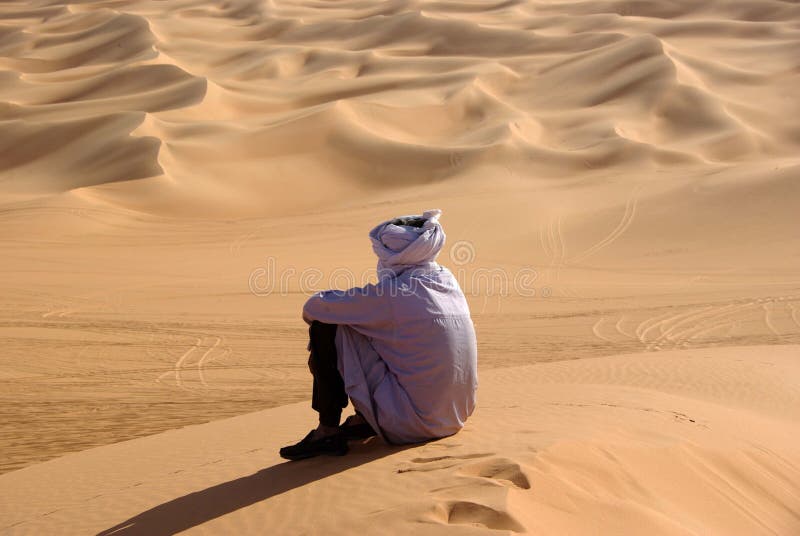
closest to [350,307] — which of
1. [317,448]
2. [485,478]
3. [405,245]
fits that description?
[405,245]

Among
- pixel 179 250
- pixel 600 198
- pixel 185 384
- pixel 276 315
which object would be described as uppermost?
pixel 600 198

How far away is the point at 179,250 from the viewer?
53.5 feet

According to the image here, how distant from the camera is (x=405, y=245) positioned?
447 centimetres

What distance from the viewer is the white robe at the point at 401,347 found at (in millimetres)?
4391

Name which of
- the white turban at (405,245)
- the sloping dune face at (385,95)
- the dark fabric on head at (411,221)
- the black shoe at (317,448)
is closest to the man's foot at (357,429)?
the black shoe at (317,448)

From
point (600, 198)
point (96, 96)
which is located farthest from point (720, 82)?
point (96, 96)

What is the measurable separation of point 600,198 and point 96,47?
91.4ft

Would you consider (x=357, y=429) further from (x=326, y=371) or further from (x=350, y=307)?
(x=350, y=307)

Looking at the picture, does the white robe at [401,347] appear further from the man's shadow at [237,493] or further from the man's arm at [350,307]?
the man's shadow at [237,493]

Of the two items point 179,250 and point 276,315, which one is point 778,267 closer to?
point 276,315

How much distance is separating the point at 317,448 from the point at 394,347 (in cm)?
63

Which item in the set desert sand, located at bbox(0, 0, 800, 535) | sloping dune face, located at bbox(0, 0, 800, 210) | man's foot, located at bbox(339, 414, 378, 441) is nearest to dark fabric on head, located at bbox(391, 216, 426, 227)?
man's foot, located at bbox(339, 414, 378, 441)

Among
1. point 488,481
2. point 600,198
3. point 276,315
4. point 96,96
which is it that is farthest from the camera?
point 96,96

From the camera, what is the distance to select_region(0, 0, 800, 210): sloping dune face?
2352cm
